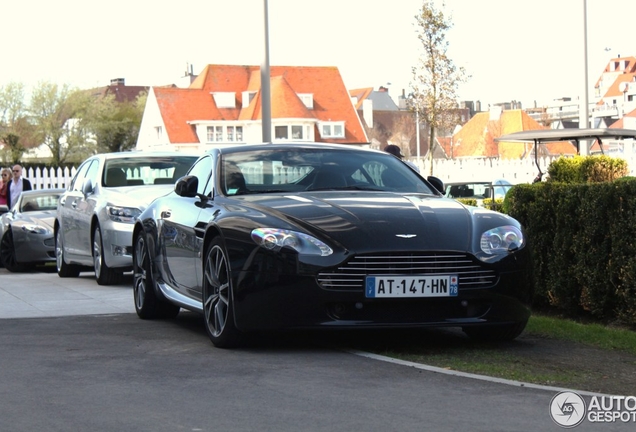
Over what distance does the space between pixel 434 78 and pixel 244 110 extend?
53171 millimetres

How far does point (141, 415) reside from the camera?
552 centimetres

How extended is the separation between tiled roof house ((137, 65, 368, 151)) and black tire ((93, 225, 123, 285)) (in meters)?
80.8

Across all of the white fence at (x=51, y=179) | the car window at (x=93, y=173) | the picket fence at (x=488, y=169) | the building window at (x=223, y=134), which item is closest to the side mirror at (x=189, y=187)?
the car window at (x=93, y=173)

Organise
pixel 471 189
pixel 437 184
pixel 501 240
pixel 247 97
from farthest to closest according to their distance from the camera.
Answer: pixel 247 97, pixel 471 189, pixel 437 184, pixel 501 240

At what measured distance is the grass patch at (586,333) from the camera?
328 inches

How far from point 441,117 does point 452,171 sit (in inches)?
106

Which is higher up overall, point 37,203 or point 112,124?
point 112,124

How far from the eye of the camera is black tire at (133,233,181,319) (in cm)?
988

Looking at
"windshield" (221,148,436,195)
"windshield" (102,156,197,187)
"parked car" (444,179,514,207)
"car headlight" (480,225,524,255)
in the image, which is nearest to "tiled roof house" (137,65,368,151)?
"parked car" (444,179,514,207)

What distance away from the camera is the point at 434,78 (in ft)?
158

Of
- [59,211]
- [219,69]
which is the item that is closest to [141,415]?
[59,211]

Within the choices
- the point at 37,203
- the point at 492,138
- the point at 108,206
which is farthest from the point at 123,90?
the point at 108,206

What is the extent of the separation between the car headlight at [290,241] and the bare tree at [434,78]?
38007 mm

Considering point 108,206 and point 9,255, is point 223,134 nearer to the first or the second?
point 9,255
